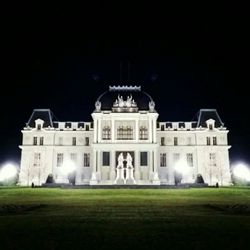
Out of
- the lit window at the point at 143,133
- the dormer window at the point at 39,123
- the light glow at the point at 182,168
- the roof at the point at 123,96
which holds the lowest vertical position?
the light glow at the point at 182,168

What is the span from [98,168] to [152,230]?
4910 cm

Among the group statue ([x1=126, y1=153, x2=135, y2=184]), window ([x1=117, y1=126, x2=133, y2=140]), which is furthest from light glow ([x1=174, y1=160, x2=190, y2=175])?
statue ([x1=126, y1=153, x2=135, y2=184])

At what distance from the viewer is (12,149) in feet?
247

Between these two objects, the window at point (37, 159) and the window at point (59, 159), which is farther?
the window at point (59, 159)

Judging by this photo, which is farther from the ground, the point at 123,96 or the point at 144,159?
the point at 123,96

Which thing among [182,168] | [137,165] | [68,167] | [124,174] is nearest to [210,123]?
[182,168]

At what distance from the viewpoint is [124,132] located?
209 feet

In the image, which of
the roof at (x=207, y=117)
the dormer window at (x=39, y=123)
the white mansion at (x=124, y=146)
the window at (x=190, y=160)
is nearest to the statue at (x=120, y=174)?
the white mansion at (x=124, y=146)

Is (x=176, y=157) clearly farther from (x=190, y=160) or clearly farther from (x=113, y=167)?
(x=113, y=167)

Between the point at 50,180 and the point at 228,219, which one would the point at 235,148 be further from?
the point at 228,219

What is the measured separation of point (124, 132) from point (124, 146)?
10.5 ft

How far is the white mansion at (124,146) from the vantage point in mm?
61625

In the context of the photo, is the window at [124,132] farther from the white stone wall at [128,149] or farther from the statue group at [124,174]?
the statue group at [124,174]

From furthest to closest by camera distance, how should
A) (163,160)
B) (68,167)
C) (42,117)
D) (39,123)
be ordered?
1. (42,117)
2. (39,123)
3. (163,160)
4. (68,167)
